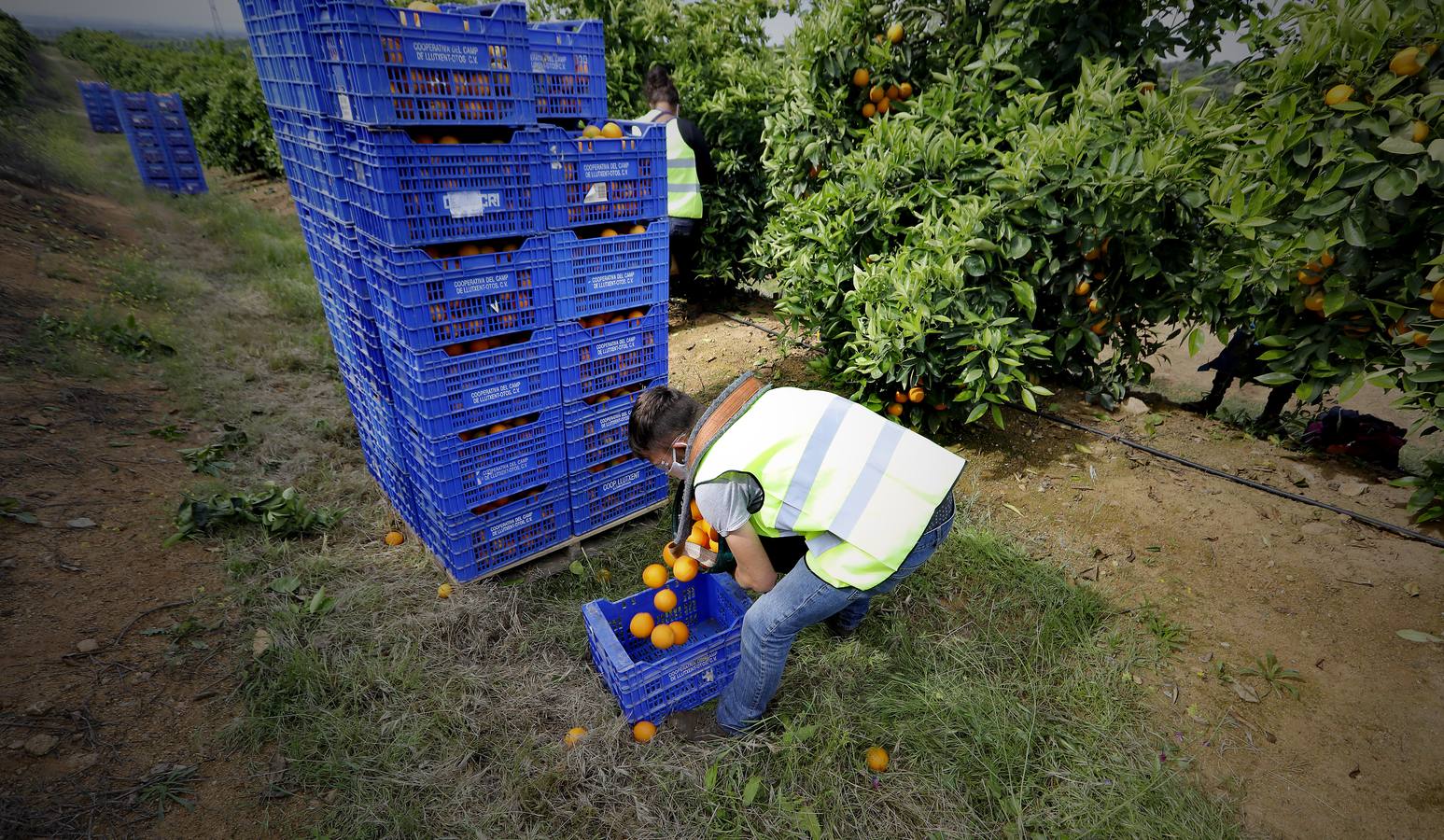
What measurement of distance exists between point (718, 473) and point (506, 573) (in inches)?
73.4

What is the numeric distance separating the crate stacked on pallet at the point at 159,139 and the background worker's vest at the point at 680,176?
39.5ft

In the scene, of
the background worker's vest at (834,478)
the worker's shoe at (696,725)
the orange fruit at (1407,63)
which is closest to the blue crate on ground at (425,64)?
the background worker's vest at (834,478)

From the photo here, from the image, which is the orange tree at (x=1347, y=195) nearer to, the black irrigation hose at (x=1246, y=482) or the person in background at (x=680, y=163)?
the black irrigation hose at (x=1246, y=482)

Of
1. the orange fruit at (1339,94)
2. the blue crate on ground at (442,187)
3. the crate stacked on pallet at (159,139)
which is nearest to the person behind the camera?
the blue crate on ground at (442,187)

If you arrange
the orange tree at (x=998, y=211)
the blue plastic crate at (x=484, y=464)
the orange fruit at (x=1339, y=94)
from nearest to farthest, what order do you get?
the orange fruit at (x=1339, y=94), the blue plastic crate at (x=484, y=464), the orange tree at (x=998, y=211)

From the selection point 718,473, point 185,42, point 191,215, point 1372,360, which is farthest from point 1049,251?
point 185,42

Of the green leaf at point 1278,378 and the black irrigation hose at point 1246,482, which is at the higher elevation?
the green leaf at point 1278,378

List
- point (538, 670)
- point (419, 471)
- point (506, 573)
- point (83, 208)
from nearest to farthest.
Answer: point (538, 670) < point (419, 471) < point (506, 573) < point (83, 208)

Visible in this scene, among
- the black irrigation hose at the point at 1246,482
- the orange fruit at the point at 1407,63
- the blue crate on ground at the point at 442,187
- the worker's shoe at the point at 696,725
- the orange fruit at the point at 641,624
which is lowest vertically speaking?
the worker's shoe at the point at 696,725

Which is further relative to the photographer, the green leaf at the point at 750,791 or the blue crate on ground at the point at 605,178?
the blue crate on ground at the point at 605,178

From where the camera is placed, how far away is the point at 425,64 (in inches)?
94.4

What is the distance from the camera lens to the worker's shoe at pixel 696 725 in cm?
262

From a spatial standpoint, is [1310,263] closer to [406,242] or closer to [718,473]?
[718,473]

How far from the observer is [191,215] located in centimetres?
1103
